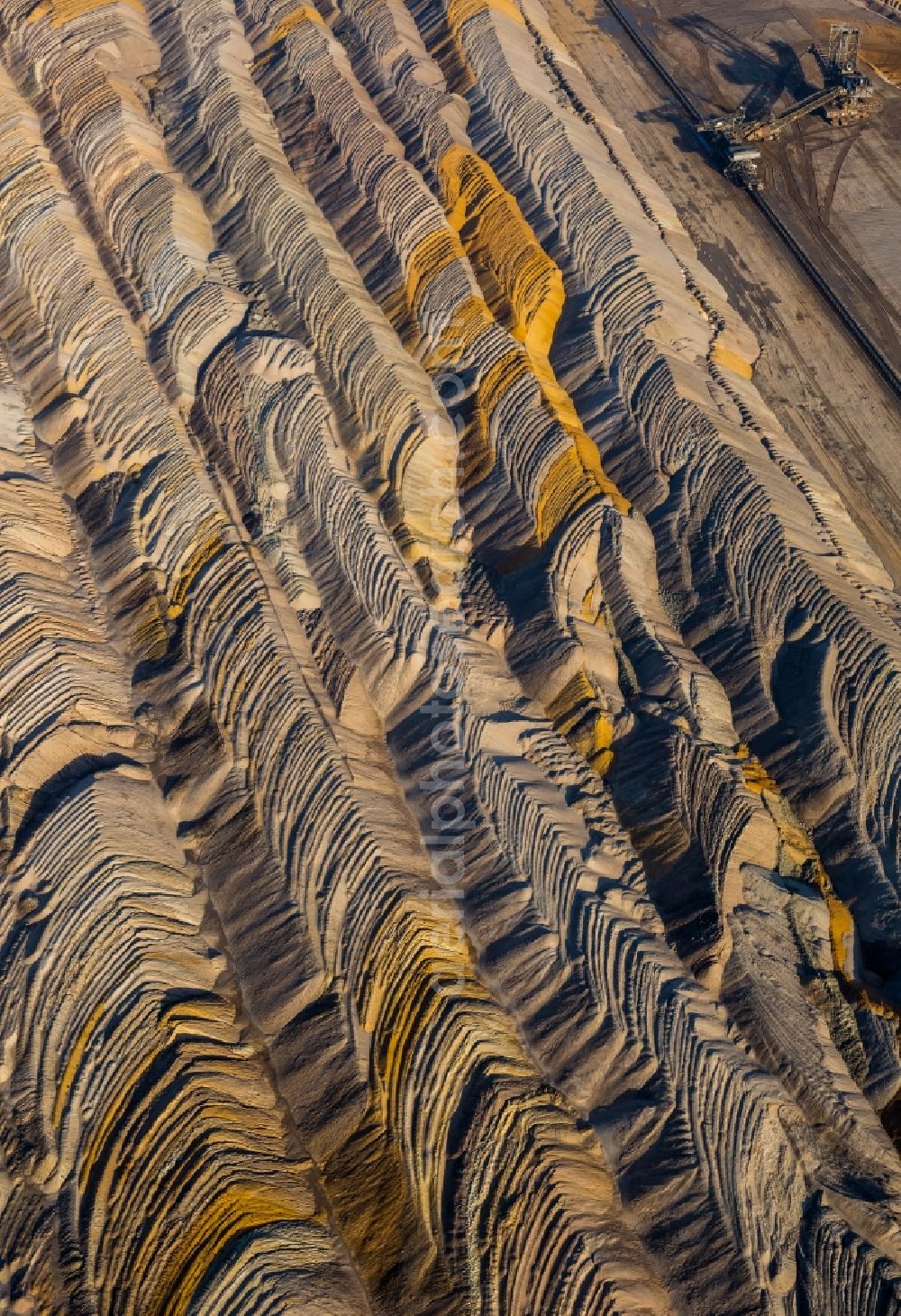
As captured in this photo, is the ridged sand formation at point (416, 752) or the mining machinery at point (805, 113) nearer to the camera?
the ridged sand formation at point (416, 752)

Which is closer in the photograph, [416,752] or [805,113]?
[416,752]

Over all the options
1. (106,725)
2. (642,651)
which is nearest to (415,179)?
(642,651)

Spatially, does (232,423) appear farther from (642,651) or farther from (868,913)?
(868,913)

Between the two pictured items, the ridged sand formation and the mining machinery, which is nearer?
the ridged sand formation
